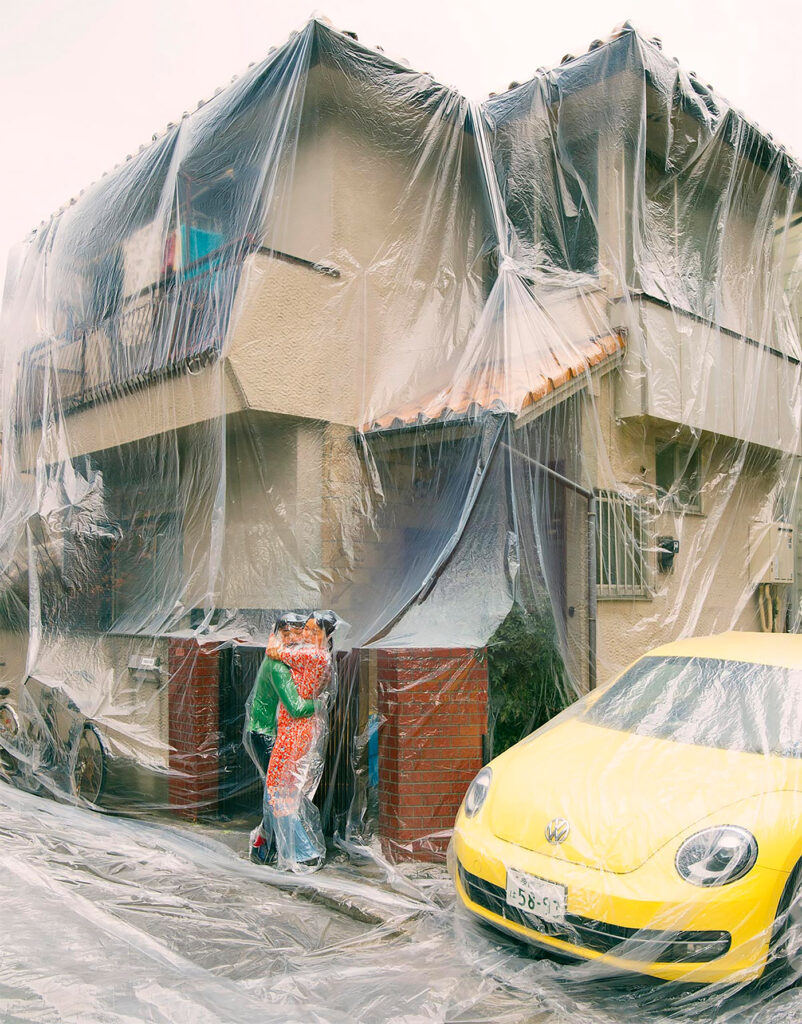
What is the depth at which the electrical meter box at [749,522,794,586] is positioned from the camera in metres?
7.15

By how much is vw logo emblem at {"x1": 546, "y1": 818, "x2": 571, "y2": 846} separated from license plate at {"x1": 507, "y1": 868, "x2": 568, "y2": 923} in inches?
6.8

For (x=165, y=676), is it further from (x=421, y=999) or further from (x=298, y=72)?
(x=298, y=72)

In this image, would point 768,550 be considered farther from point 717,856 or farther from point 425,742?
point 717,856

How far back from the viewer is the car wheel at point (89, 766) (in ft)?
21.5

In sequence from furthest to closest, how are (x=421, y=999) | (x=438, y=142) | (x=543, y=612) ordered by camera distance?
1. (x=438, y=142)
2. (x=543, y=612)
3. (x=421, y=999)

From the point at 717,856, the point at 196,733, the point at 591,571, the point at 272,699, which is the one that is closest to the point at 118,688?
the point at 196,733

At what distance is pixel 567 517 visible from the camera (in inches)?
249

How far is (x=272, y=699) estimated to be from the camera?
5.44 metres

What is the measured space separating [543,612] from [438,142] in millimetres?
3929

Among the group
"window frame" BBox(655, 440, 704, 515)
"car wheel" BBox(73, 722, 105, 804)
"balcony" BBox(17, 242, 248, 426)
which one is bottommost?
"car wheel" BBox(73, 722, 105, 804)

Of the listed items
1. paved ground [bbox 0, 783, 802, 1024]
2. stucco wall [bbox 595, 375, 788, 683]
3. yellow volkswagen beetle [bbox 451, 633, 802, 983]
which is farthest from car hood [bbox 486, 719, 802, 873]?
stucco wall [bbox 595, 375, 788, 683]

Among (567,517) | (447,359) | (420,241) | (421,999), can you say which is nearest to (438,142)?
(420,241)

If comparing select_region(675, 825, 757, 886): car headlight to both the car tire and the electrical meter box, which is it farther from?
the electrical meter box

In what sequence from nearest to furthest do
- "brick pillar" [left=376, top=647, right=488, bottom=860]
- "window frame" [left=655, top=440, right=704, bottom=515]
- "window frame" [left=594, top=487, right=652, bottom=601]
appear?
"brick pillar" [left=376, top=647, right=488, bottom=860]
"window frame" [left=594, top=487, right=652, bottom=601]
"window frame" [left=655, top=440, right=704, bottom=515]
